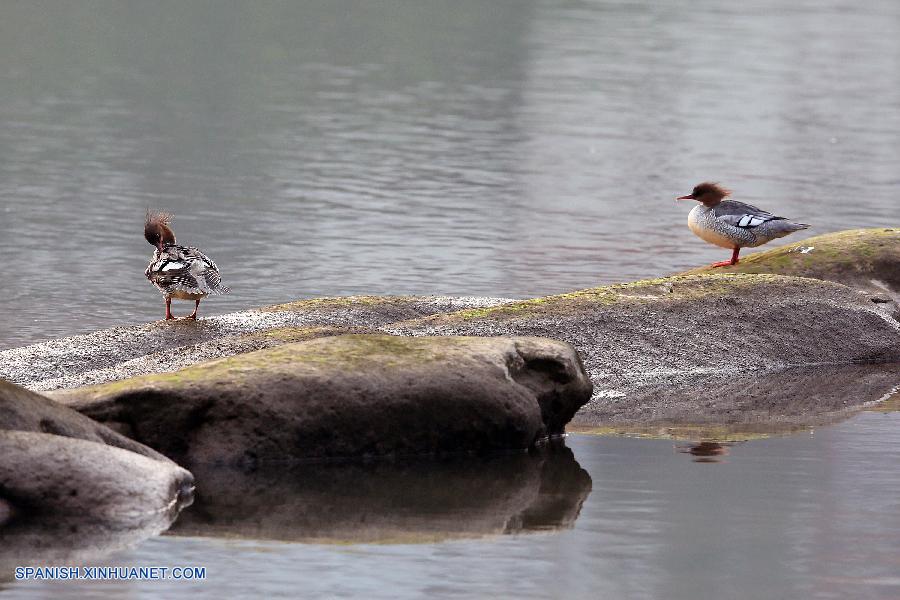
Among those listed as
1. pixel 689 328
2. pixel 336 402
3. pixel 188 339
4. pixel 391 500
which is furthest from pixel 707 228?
pixel 391 500

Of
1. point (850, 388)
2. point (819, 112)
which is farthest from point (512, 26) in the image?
point (850, 388)

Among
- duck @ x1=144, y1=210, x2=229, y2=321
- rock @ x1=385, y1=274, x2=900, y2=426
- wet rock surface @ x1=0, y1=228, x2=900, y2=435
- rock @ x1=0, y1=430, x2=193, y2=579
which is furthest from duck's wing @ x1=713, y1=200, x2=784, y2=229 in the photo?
rock @ x1=0, y1=430, x2=193, y2=579

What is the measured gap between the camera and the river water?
9109 millimetres

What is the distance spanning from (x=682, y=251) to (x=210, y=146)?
41.7 ft

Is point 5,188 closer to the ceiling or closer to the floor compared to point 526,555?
closer to the floor

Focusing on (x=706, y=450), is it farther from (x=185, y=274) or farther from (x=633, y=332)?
(x=185, y=274)

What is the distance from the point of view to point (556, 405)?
11.9 metres

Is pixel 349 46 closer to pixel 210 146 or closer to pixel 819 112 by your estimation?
pixel 819 112

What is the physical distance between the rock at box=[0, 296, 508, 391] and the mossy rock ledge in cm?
282

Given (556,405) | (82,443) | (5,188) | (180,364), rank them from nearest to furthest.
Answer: (82,443) → (556,405) → (180,364) → (5,188)

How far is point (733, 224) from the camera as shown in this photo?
1755 cm

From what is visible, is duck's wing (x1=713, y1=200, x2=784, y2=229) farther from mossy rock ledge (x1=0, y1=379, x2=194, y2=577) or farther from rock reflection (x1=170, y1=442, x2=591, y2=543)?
mossy rock ledge (x1=0, y1=379, x2=194, y2=577)

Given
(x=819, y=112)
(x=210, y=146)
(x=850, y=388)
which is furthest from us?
(x=819, y=112)

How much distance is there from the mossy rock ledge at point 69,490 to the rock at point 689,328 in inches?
175
